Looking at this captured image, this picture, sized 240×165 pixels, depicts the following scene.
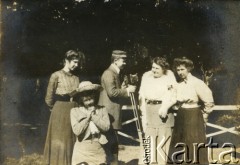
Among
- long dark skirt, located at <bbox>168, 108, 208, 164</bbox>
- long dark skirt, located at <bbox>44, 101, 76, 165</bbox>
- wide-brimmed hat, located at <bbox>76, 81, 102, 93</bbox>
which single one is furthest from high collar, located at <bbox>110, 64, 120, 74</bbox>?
long dark skirt, located at <bbox>168, 108, 208, 164</bbox>

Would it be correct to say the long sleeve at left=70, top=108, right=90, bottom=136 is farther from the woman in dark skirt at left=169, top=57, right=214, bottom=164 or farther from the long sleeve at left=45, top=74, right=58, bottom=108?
the woman in dark skirt at left=169, top=57, right=214, bottom=164

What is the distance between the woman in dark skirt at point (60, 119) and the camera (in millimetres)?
4801

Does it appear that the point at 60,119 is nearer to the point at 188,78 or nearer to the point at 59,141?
the point at 59,141

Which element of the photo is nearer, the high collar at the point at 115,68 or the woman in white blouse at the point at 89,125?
the woman in white blouse at the point at 89,125

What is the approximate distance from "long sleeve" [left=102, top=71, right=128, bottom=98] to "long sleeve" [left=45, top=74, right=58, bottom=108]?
57 centimetres

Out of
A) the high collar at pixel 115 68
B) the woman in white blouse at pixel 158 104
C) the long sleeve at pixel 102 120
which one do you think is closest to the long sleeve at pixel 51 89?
the long sleeve at pixel 102 120

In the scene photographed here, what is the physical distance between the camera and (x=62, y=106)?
190 inches

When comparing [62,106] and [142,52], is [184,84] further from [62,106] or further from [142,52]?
[62,106]

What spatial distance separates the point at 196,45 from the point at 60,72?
1.64m

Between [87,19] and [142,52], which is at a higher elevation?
[87,19]

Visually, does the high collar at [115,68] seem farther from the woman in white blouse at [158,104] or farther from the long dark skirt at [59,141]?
the long dark skirt at [59,141]

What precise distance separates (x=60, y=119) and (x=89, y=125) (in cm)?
34

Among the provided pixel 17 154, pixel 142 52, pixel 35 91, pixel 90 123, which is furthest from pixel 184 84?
pixel 17 154

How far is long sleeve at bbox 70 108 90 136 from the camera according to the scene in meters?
4.79
